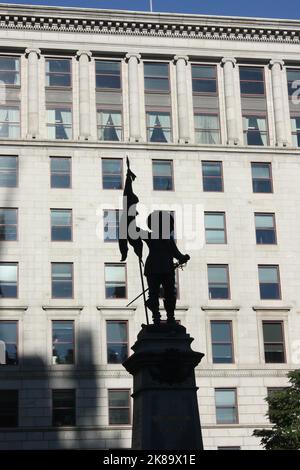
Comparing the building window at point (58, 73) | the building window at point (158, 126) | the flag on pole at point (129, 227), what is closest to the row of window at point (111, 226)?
the building window at point (158, 126)

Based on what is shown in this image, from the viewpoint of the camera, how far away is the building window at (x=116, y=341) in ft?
163

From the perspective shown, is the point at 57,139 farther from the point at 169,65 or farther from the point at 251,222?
the point at 251,222

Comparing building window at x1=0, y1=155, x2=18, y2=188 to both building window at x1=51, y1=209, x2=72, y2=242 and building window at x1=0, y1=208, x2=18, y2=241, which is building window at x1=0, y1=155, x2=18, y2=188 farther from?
building window at x1=51, y1=209, x2=72, y2=242

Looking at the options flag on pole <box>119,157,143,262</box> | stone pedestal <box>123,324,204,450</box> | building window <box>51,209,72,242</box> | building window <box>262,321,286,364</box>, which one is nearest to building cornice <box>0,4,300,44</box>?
building window <box>51,209,72,242</box>

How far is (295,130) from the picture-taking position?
184 ft

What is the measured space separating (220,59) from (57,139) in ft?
39.3

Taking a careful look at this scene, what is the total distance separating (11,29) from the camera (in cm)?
5450

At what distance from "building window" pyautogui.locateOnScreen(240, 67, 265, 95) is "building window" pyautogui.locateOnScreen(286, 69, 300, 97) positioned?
1.75 m

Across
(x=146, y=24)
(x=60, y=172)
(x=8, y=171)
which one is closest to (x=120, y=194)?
(x=60, y=172)

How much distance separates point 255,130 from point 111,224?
1147cm

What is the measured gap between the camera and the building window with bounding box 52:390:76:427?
4838 centimetres

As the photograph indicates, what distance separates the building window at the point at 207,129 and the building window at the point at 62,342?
1444 cm

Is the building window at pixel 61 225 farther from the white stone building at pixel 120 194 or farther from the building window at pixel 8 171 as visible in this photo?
the building window at pixel 8 171
